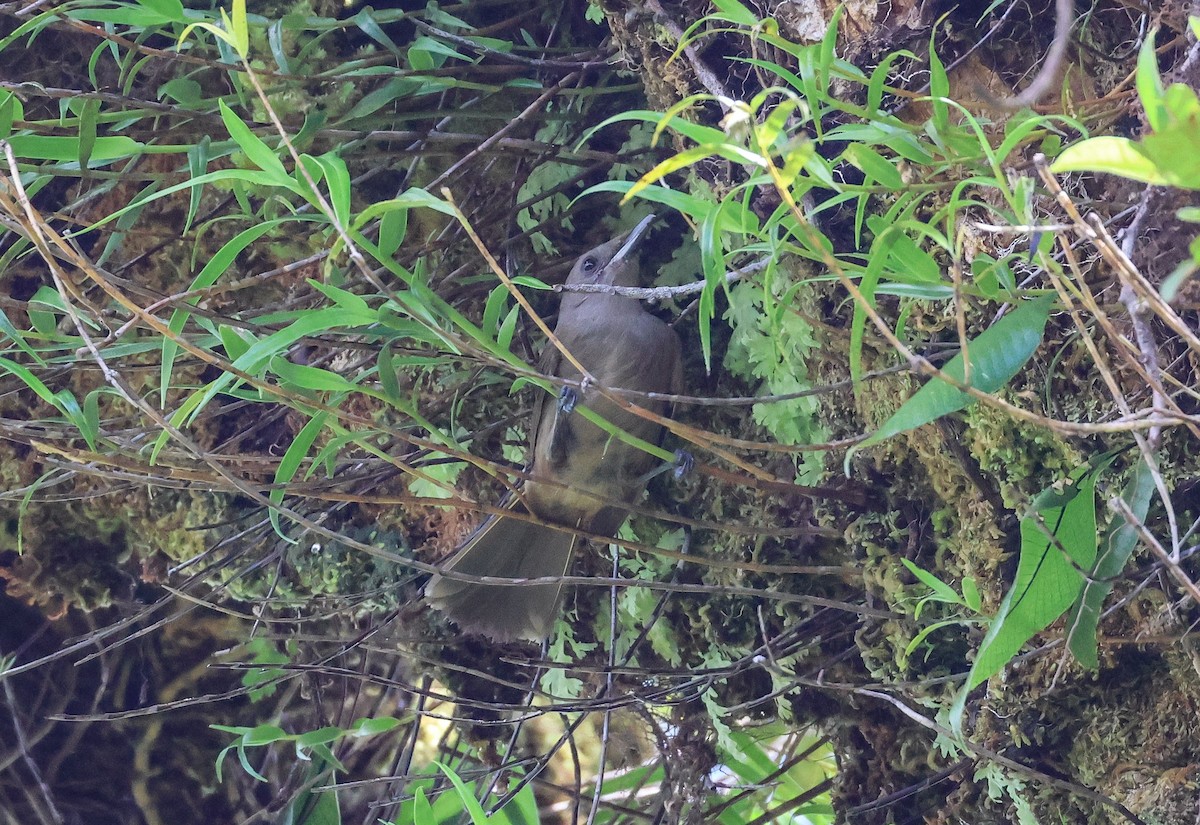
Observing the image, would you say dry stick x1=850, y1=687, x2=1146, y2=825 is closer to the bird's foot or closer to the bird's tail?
the bird's foot

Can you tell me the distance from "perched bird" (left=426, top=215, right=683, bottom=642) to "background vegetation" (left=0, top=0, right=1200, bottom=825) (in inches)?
5.0

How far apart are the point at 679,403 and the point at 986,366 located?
1.46 meters

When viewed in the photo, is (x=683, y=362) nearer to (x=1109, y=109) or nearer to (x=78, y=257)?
(x=1109, y=109)

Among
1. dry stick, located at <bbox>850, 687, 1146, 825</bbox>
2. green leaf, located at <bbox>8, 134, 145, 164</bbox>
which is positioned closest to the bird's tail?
dry stick, located at <bbox>850, 687, 1146, 825</bbox>

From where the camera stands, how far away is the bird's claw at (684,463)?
2.63 meters

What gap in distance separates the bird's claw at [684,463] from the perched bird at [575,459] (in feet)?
0.56

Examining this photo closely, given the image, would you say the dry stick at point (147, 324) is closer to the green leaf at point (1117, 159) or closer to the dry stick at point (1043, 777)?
the dry stick at point (1043, 777)

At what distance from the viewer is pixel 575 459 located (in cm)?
301

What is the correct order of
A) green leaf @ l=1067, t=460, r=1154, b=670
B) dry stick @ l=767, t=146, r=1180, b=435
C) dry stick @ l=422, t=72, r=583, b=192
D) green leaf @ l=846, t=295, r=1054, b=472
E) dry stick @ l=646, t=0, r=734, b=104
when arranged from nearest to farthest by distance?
1. dry stick @ l=767, t=146, r=1180, b=435
2. green leaf @ l=846, t=295, r=1054, b=472
3. green leaf @ l=1067, t=460, r=1154, b=670
4. dry stick @ l=646, t=0, r=734, b=104
5. dry stick @ l=422, t=72, r=583, b=192

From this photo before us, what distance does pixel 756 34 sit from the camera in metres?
1.52

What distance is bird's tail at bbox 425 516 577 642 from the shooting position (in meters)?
2.77

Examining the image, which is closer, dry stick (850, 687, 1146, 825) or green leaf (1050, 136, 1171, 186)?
green leaf (1050, 136, 1171, 186)

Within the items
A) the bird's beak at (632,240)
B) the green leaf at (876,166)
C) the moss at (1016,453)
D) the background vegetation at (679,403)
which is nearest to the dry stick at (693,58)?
the background vegetation at (679,403)

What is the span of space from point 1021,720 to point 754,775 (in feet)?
3.64
